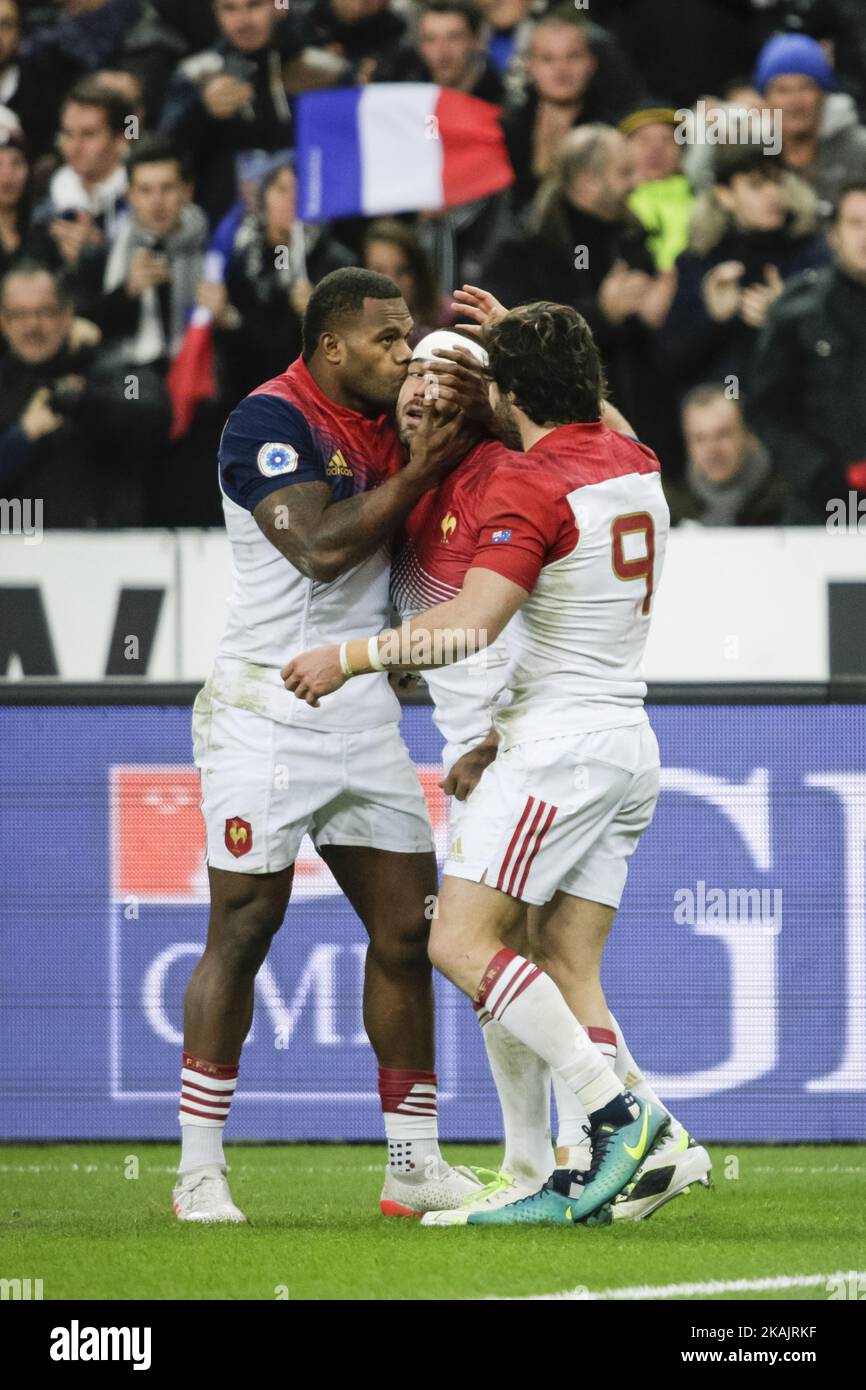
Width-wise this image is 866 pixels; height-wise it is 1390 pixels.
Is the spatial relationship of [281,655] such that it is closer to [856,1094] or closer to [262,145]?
[856,1094]

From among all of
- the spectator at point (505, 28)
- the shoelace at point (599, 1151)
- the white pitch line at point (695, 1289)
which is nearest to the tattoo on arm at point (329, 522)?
the shoelace at point (599, 1151)

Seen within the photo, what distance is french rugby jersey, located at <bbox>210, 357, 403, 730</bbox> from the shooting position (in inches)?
182

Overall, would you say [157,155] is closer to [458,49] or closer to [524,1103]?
[458,49]

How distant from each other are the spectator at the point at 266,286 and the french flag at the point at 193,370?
5 cm

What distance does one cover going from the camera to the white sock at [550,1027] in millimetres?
4148

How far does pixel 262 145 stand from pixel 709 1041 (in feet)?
16.3

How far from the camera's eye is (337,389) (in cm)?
477

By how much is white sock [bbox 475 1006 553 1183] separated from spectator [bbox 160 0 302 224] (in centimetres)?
557

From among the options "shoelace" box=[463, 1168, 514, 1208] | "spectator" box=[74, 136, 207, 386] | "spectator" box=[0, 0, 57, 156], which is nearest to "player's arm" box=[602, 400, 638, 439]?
"shoelace" box=[463, 1168, 514, 1208]

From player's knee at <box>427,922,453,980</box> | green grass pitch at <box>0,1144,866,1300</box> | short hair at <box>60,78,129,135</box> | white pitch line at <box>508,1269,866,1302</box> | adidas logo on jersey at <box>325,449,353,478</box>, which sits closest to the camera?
white pitch line at <box>508,1269,866,1302</box>

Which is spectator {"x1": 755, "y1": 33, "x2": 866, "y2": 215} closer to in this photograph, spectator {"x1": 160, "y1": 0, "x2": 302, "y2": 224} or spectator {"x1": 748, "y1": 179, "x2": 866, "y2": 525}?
spectator {"x1": 748, "y1": 179, "x2": 866, "y2": 525}

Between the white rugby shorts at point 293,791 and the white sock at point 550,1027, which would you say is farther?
the white rugby shorts at point 293,791

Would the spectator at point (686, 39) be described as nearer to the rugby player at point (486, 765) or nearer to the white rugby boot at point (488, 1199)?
the rugby player at point (486, 765)

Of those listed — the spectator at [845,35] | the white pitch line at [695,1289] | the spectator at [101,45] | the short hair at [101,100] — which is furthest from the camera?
Answer: the spectator at [101,45]
